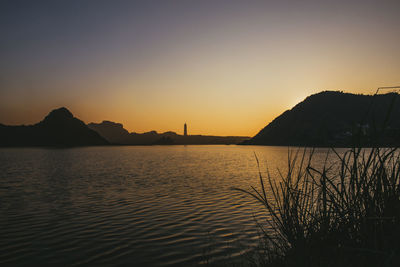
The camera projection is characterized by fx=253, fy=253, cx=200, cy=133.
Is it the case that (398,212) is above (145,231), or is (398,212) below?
above

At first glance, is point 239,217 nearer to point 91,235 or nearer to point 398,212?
point 91,235

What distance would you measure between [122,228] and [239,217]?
5.93 metres

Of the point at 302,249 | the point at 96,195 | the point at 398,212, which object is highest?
the point at 398,212

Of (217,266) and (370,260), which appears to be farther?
(217,266)

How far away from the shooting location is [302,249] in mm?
4293

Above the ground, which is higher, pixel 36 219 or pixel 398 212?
pixel 398 212

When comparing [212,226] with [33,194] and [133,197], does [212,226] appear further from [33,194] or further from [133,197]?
[33,194]

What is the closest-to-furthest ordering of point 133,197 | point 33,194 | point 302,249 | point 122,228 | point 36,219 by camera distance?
point 302,249, point 122,228, point 36,219, point 133,197, point 33,194

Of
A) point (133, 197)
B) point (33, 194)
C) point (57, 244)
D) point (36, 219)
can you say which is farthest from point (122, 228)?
point (33, 194)

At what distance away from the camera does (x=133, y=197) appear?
62.1ft

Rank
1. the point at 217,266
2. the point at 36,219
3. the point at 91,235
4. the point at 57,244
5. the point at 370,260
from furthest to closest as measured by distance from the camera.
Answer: the point at 36,219 → the point at 91,235 → the point at 57,244 → the point at 217,266 → the point at 370,260

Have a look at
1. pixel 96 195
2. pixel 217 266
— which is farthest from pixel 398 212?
pixel 96 195

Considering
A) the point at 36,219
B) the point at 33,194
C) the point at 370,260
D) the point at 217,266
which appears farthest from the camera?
the point at 33,194

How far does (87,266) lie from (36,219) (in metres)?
7.26
